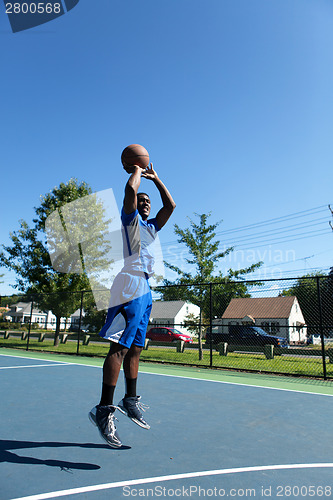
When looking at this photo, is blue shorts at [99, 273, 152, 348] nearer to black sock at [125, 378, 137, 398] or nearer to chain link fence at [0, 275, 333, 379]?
black sock at [125, 378, 137, 398]

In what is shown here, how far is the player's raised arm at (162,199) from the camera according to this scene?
10.8 feet

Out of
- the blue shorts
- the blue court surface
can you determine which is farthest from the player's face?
the blue court surface

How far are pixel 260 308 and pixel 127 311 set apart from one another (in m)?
14.3

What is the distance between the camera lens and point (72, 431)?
11.2ft

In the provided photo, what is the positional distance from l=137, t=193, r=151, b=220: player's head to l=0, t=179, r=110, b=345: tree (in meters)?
13.6

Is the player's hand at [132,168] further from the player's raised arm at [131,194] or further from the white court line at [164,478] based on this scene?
the white court line at [164,478]

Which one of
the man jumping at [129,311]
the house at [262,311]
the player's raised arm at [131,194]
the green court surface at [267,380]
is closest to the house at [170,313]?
the house at [262,311]

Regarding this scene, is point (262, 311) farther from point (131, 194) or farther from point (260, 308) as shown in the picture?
point (131, 194)

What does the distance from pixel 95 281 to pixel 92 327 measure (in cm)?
2286

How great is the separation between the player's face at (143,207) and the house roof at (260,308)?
11571 millimetres

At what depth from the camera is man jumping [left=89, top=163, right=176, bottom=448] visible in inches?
104

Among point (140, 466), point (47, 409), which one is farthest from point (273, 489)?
point (47, 409)

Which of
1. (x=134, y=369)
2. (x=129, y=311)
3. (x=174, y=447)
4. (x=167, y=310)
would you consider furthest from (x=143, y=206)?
(x=167, y=310)

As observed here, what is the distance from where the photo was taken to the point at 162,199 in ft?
11.0
